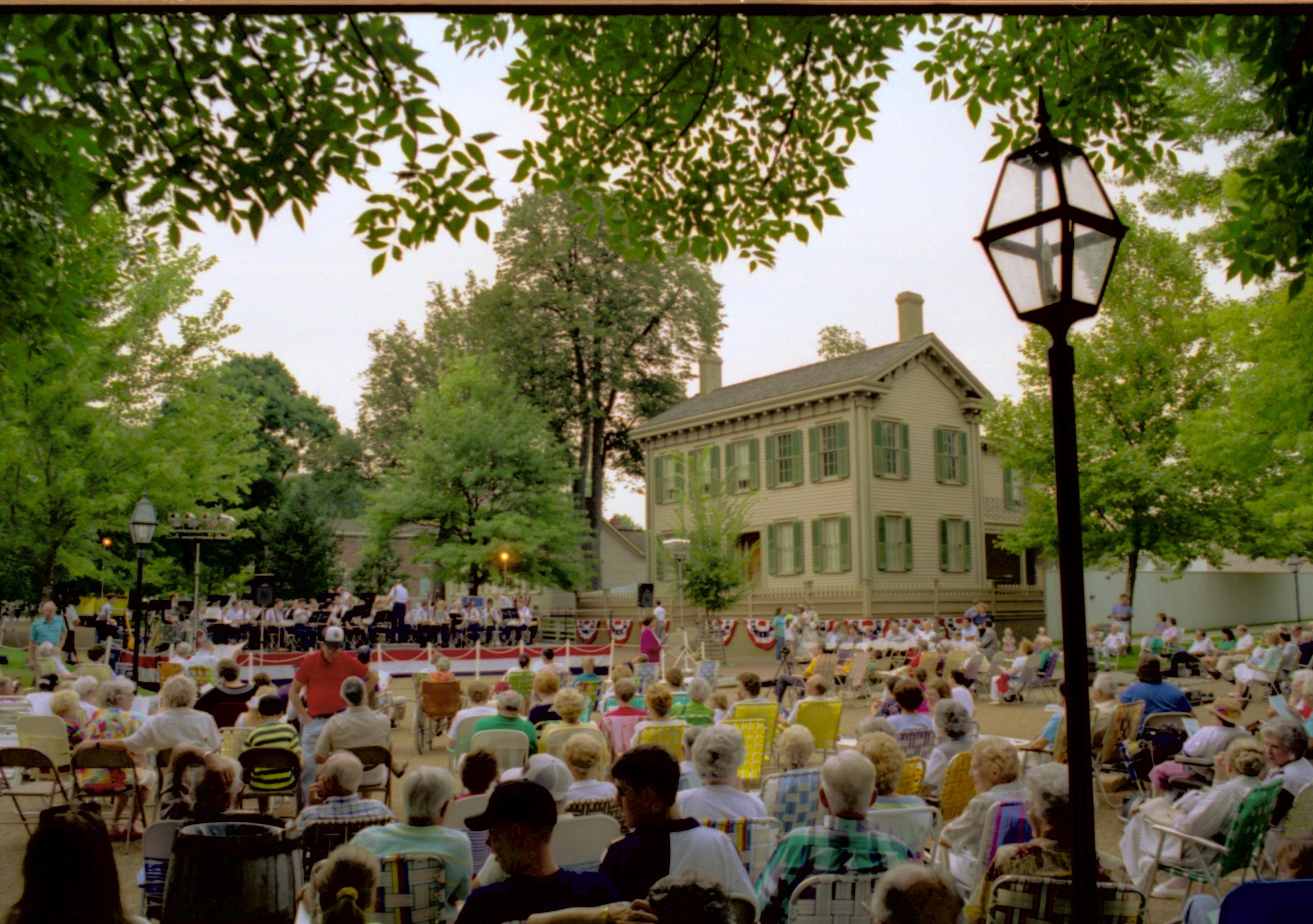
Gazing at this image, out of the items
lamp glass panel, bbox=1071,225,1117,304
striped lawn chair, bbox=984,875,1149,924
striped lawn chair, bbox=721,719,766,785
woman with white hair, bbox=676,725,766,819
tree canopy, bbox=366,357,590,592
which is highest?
tree canopy, bbox=366,357,590,592

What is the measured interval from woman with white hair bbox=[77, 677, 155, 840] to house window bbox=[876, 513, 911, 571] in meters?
25.1

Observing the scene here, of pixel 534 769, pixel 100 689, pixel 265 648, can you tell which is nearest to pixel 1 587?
pixel 265 648

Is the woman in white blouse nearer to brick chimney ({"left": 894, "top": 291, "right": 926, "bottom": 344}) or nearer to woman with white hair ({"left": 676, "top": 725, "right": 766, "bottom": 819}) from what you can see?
woman with white hair ({"left": 676, "top": 725, "right": 766, "bottom": 819})

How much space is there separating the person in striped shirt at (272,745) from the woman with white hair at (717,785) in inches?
143

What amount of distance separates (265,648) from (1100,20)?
91.9 ft

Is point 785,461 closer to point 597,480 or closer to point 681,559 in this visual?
point 681,559

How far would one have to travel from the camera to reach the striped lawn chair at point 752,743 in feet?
29.0

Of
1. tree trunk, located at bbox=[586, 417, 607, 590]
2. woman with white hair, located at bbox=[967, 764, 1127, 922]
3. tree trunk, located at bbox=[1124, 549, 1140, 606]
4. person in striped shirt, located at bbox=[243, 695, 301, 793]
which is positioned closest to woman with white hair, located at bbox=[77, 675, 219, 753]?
person in striped shirt, located at bbox=[243, 695, 301, 793]

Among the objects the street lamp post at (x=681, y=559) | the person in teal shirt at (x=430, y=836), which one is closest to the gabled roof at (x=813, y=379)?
the street lamp post at (x=681, y=559)

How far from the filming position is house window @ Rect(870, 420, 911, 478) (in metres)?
31.3

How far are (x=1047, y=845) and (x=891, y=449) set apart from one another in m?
28.5

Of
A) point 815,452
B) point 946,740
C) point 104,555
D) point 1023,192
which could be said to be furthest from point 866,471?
point 1023,192

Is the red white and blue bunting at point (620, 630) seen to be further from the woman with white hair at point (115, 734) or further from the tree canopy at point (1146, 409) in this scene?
the woman with white hair at point (115, 734)

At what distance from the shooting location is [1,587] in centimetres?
3538
